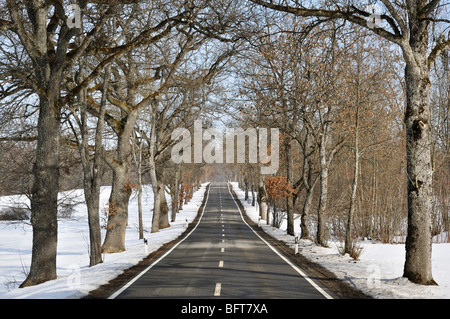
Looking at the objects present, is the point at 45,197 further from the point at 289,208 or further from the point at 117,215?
the point at 289,208

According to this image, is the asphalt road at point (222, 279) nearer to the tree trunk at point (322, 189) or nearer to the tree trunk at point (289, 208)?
the tree trunk at point (322, 189)

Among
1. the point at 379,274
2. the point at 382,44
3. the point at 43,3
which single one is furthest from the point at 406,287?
the point at 382,44

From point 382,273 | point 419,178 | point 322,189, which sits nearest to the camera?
point 419,178

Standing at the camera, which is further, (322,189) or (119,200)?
(322,189)

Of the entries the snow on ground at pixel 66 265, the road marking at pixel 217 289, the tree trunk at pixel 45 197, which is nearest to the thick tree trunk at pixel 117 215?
the snow on ground at pixel 66 265

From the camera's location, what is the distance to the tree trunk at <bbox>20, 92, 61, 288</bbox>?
35.6ft

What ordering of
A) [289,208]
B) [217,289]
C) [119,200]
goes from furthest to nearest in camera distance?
[289,208], [119,200], [217,289]

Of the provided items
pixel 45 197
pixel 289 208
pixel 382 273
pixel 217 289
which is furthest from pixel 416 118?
pixel 289 208

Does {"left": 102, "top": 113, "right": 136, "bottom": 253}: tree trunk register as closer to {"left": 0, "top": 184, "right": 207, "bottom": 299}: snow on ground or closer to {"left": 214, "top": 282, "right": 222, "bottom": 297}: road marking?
{"left": 0, "top": 184, "right": 207, "bottom": 299}: snow on ground

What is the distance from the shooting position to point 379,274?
1138cm

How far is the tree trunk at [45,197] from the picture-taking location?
35.6 feet

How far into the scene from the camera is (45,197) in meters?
10.9

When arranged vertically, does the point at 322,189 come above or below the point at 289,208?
above
